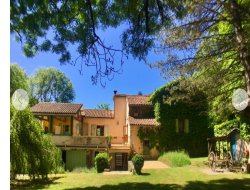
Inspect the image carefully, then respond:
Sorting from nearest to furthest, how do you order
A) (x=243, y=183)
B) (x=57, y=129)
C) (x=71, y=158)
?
1. (x=243, y=183)
2. (x=71, y=158)
3. (x=57, y=129)

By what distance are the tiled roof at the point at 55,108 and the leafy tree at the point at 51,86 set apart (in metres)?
2.39

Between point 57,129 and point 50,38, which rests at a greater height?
point 50,38

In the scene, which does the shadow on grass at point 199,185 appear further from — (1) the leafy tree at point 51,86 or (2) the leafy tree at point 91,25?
(1) the leafy tree at point 51,86

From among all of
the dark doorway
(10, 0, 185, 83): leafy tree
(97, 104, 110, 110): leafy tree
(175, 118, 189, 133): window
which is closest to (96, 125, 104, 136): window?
the dark doorway

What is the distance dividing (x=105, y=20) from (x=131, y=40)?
31.0 inches

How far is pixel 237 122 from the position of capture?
627 inches

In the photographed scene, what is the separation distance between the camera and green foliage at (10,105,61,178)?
11.1 meters

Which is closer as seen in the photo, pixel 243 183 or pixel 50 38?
pixel 50 38

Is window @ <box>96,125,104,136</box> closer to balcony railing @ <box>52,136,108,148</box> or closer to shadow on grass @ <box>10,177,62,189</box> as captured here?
balcony railing @ <box>52,136,108,148</box>

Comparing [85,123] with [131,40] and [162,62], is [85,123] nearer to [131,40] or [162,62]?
[162,62]

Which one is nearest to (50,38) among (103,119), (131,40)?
(131,40)

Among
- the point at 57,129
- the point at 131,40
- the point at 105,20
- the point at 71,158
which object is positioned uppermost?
the point at 105,20

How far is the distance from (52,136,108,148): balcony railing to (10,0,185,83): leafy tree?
13929mm

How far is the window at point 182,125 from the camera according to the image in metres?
23.6
